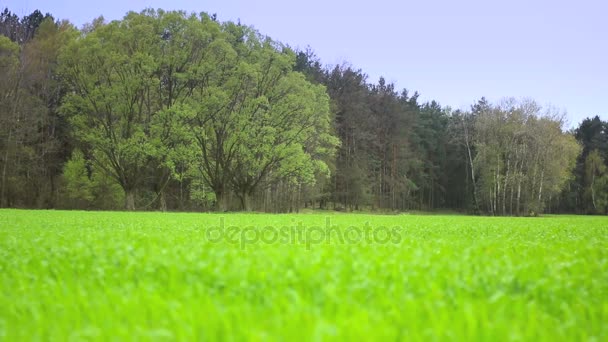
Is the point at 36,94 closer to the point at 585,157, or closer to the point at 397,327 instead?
the point at 397,327

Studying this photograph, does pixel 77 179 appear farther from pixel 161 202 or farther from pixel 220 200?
pixel 220 200

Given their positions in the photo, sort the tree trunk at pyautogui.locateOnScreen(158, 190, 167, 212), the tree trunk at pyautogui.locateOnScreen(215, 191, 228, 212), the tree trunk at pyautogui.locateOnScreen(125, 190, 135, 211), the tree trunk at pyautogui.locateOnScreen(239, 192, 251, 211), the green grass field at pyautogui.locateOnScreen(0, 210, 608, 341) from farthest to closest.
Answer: the tree trunk at pyautogui.locateOnScreen(158, 190, 167, 212)
the tree trunk at pyautogui.locateOnScreen(239, 192, 251, 211)
the tree trunk at pyautogui.locateOnScreen(215, 191, 228, 212)
the tree trunk at pyautogui.locateOnScreen(125, 190, 135, 211)
the green grass field at pyautogui.locateOnScreen(0, 210, 608, 341)

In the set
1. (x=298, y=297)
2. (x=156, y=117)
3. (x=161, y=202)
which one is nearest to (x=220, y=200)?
(x=161, y=202)

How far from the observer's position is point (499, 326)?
295 cm
